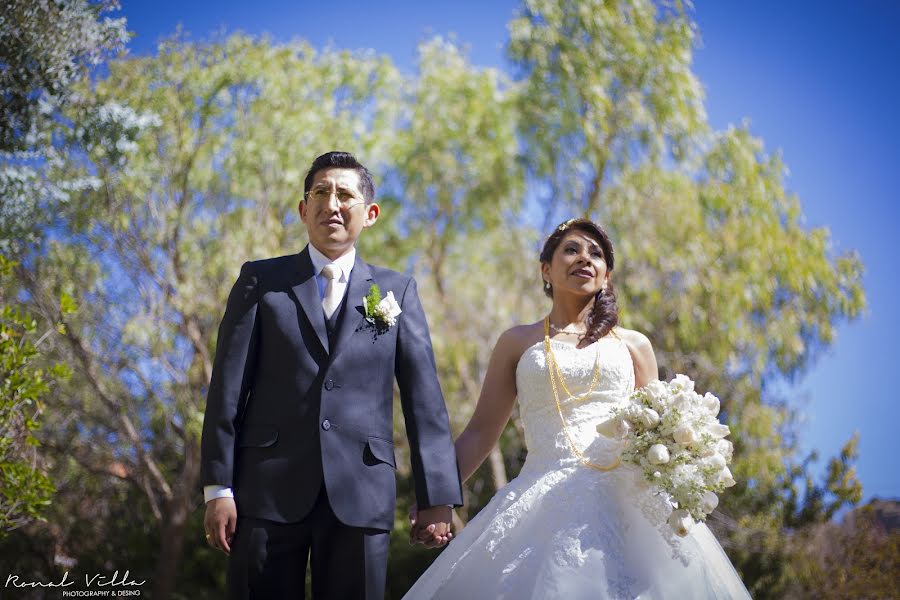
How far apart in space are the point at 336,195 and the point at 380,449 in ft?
3.33

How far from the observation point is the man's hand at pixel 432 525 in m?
3.23

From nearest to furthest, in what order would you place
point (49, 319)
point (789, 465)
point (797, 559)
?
point (49, 319)
point (797, 559)
point (789, 465)

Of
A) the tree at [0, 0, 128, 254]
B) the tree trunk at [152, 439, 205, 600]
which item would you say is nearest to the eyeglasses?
the tree at [0, 0, 128, 254]

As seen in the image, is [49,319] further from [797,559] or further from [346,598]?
[797,559]

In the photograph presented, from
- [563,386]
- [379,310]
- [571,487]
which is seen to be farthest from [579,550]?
[379,310]

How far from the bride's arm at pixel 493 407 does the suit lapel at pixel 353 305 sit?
0.81m

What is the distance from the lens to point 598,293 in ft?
13.1

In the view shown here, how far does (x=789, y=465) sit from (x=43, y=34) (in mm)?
9733

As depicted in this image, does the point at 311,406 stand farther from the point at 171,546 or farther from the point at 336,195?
the point at 171,546

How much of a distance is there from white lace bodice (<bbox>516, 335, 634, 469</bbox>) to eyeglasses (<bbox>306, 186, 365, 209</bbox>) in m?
1.06

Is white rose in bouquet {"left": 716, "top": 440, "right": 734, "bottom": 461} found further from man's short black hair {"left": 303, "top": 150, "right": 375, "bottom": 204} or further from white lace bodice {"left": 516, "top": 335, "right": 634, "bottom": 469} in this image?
man's short black hair {"left": 303, "top": 150, "right": 375, "bottom": 204}

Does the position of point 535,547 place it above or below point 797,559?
below

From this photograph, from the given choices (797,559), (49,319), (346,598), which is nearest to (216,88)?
(49,319)

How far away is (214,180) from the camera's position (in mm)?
10289
